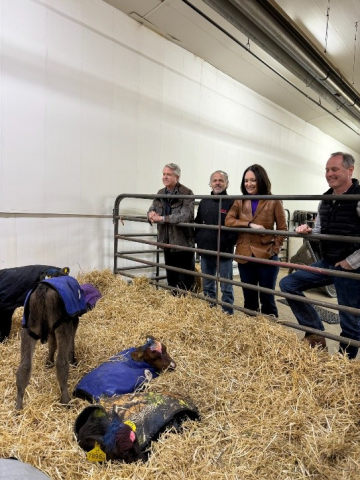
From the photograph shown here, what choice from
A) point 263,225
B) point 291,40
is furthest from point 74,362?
point 291,40

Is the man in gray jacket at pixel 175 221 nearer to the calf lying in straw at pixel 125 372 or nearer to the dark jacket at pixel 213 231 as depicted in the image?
the dark jacket at pixel 213 231

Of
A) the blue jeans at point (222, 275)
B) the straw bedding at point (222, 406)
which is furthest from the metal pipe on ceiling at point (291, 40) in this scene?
the straw bedding at point (222, 406)

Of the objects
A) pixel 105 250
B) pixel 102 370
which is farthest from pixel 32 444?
pixel 105 250

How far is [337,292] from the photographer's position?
2137 mm

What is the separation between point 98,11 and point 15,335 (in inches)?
143

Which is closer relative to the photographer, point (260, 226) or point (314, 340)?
point (314, 340)

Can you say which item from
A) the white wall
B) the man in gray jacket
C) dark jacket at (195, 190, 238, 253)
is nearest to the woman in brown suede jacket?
dark jacket at (195, 190, 238, 253)

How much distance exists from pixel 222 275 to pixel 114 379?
5.32 feet

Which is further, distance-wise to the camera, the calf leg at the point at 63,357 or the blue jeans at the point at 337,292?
the blue jeans at the point at 337,292

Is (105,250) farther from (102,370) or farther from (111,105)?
(102,370)

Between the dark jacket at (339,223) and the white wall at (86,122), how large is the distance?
2.69m

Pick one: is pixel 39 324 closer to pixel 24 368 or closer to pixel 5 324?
pixel 24 368

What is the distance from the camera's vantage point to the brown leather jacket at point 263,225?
263 centimetres

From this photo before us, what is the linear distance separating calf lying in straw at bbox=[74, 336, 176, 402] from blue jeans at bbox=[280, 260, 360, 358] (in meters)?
1.02
